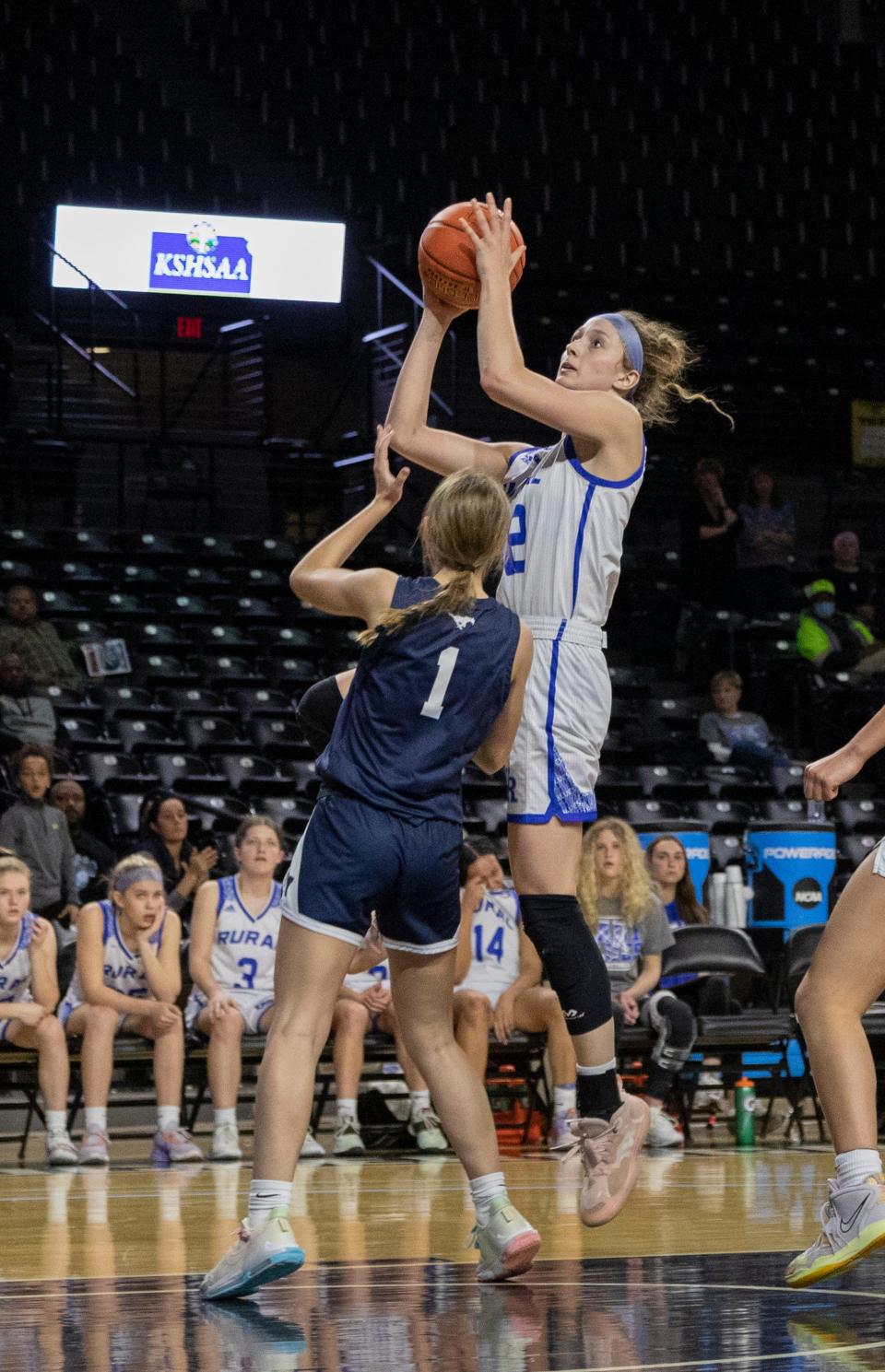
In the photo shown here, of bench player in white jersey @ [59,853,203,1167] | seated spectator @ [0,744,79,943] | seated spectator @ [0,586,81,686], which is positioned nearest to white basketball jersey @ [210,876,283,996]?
bench player in white jersey @ [59,853,203,1167]

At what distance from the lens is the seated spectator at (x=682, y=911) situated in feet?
28.1

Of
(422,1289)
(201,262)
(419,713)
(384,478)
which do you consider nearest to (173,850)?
(384,478)

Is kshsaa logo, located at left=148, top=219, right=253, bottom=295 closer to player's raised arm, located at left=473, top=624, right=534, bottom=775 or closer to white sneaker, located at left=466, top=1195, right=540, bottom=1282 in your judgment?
player's raised arm, located at left=473, top=624, right=534, bottom=775

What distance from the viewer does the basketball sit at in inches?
169

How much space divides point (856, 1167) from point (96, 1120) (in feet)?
14.8

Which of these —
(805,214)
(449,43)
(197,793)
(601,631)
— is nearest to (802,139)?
(805,214)

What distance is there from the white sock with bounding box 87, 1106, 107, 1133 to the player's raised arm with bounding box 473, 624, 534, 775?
13.4ft

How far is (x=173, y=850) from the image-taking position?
945cm

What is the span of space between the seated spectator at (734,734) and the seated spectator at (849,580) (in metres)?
2.45

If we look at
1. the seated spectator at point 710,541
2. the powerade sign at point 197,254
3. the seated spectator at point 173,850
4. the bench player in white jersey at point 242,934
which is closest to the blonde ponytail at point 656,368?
the bench player in white jersey at point 242,934

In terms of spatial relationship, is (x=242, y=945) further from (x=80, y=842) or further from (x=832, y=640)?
(x=832, y=640)

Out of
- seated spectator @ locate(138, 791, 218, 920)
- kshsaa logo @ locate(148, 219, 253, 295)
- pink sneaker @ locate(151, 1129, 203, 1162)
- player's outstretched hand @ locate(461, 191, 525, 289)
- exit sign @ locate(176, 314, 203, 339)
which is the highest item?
kshsaa logo @ locate(148, 219, 253, 295)

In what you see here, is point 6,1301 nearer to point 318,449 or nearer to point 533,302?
point 318,449

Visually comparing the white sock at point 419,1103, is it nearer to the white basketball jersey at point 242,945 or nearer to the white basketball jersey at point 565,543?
the white basketball jersey at point 242,945
